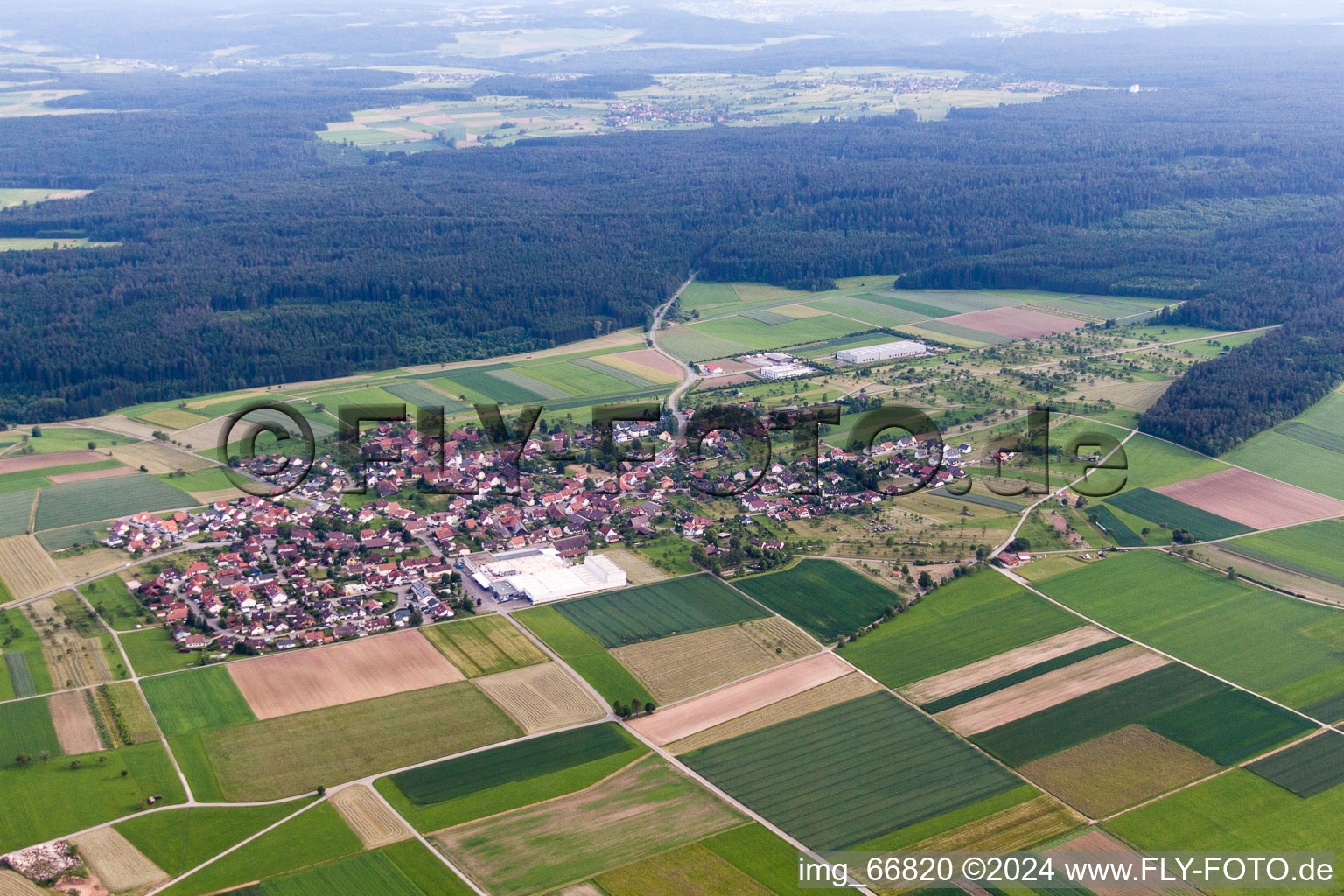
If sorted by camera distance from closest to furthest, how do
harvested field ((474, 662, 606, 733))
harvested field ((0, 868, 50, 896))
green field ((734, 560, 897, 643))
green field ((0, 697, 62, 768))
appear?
harvested field ((0, 868, 50, 896)), green field ((0, 697, 62, 768)), harvested field ((474, 662, 606, 733)), green field ((734, 560, 897, 643))

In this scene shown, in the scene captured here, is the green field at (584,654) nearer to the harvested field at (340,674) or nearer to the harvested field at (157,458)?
the harvested field at (340,674)

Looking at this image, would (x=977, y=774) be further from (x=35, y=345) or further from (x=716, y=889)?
(x=35, y=345)

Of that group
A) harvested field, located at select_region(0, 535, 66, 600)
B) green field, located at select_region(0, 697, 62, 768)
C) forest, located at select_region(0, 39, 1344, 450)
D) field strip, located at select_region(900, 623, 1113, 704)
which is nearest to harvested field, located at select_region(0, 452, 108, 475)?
forest, located at select_region(0, 39, 1344, 450)

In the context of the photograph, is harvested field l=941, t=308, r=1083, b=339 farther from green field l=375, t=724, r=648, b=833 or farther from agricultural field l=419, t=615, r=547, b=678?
green field l=375, t=724, r=648, b=833

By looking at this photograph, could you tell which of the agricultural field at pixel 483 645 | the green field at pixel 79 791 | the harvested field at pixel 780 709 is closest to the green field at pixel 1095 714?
the harvested field at pixel 780 709

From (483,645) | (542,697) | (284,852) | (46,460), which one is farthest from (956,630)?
(46,460)

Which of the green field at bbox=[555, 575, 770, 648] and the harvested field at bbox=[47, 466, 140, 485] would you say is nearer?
the green field at bbox=[555, 575, 770, 648]

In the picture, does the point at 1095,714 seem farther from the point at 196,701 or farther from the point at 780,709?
the point at 196,701
